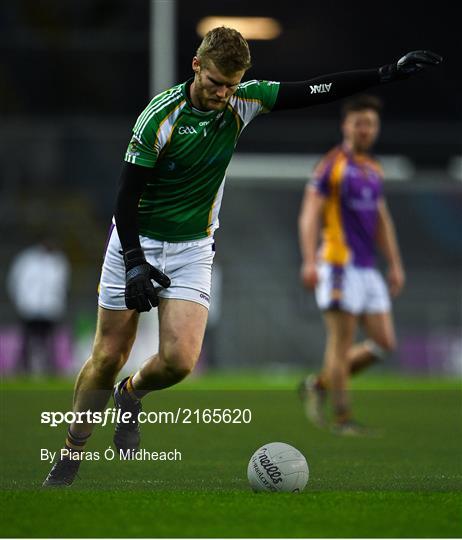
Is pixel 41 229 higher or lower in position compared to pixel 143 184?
lower

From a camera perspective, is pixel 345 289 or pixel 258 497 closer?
pixel 258 497

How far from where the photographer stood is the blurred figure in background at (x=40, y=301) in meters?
18.1

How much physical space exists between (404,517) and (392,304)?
1493cm

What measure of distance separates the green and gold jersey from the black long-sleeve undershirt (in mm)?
53

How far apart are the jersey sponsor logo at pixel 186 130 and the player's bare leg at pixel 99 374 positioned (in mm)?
928

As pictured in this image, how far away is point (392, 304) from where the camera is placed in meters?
20.0

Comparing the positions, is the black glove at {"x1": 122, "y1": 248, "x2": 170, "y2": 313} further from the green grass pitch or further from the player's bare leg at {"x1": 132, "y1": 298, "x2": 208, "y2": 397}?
the green grass pitch

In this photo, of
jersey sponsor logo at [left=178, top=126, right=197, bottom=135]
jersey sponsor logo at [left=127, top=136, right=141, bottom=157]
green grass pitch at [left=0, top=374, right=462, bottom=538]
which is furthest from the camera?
jersey sponsor logo at [left=178, top=126, right=197, bottom=135]

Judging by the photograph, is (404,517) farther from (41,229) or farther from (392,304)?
(41,229)

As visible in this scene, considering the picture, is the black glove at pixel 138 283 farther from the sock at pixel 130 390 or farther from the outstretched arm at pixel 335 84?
the outstretched arm at pixel 335 84

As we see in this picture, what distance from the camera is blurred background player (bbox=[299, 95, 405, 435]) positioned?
990cm

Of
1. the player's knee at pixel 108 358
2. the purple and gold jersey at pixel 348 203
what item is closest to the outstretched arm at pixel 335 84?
the player's knee at pixel 108 358

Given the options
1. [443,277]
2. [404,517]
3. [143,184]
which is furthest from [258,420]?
[443,277]

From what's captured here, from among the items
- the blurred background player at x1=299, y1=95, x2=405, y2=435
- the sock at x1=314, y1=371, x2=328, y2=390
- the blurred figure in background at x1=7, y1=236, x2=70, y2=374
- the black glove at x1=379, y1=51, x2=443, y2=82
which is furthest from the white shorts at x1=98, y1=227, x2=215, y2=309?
the blurred figure in background at x1=7, y1=236, x2=70, y2=374
